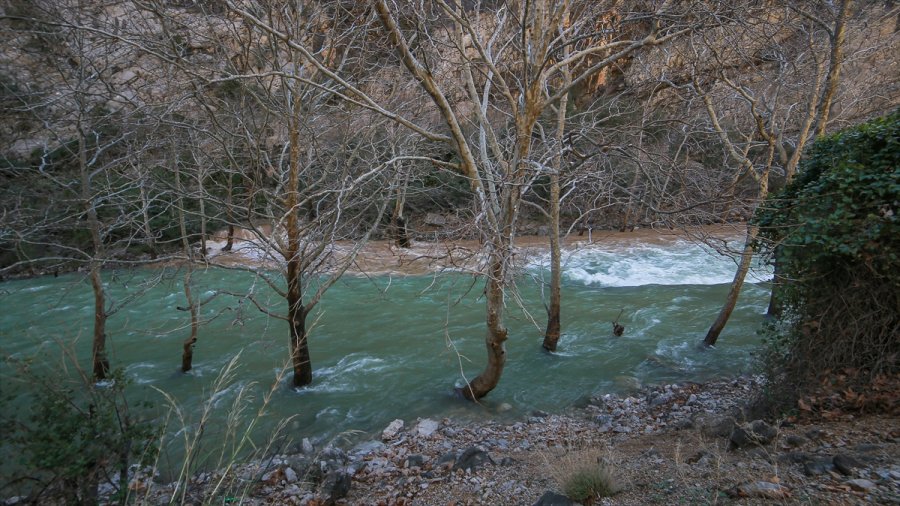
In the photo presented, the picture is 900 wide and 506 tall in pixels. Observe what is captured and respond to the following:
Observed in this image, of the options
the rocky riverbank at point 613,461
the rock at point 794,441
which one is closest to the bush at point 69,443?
the rocky riverbank at point 613,461

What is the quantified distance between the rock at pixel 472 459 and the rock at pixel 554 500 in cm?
132

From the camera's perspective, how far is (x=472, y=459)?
192 inches

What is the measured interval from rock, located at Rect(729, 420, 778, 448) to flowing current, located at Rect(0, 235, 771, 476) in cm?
186

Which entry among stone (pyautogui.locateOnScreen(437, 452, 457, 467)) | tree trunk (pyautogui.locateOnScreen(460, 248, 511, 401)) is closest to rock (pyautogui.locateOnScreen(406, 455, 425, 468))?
stone (pyautogui.locateOnScreen(437, 452, 457, 467))

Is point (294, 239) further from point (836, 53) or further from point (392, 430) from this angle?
point (836, 53)

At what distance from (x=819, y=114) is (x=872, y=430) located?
4778 mm

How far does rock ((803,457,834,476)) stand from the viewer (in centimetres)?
321

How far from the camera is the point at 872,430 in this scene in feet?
12.5

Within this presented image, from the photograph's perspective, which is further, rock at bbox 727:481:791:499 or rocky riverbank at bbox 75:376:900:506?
rocky riverbank at bbox 75:376:900:506

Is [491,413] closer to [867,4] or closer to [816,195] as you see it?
[816,195]

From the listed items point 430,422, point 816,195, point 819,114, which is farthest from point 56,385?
point 819,114

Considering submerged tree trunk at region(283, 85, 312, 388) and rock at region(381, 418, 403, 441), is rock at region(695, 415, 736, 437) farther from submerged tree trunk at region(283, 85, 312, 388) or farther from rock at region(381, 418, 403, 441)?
submerged tree trunk at region(283, 85, 312, 388)

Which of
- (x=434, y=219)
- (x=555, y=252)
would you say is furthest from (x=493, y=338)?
(x=434, y=219)

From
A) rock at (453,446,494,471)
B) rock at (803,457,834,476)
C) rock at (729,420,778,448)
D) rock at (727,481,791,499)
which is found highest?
rock at (803,457,834,476)
